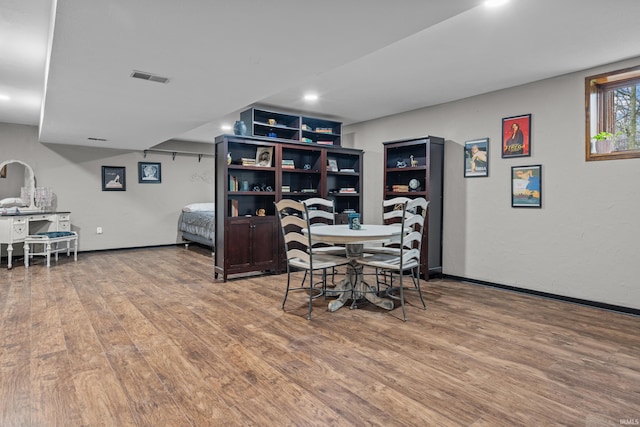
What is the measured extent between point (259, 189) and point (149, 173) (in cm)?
374

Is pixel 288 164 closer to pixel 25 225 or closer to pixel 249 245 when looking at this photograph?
pixel 249 245

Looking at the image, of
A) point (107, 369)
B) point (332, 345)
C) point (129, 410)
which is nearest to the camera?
point (129, 410)

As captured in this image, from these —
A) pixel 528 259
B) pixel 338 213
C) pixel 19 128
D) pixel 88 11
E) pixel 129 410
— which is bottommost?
pixel 129 410

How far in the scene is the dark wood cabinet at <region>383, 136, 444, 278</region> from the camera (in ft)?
15.4

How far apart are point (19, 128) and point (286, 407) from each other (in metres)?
7.18

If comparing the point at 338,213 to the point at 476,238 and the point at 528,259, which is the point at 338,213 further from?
the point at 528,259

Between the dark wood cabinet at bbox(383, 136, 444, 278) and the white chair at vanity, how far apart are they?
540 centimetres

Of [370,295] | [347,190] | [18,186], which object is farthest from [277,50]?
[18,186]

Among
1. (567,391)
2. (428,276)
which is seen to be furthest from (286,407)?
(428,276)

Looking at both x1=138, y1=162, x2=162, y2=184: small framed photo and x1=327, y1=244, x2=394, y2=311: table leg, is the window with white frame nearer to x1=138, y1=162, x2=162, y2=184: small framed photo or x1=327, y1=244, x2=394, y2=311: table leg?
x1=327, y1=244, x2=394, y2=311: table leg

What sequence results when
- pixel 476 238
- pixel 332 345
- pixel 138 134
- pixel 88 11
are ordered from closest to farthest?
pixel 88 11 < pixel 332 345 < pixel 476 238 < pixel 138 134

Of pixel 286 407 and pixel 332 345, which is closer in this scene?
pixel 286 407

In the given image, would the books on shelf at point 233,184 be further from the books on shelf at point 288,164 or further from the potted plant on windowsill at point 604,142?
the potted plant on windowsill at point 604,142

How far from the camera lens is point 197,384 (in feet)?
6.67
